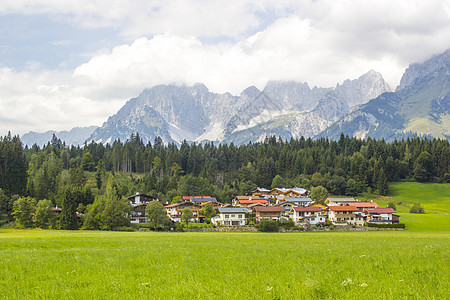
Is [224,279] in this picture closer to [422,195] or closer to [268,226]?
[268,226]

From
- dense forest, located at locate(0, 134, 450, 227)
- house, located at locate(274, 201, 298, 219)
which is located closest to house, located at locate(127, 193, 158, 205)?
dense forest, located at locate(0, 134, 450, 227)

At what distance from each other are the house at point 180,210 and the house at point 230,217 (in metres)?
6.44

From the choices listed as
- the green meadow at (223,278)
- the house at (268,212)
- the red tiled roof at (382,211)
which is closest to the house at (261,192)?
the house at (268,212)

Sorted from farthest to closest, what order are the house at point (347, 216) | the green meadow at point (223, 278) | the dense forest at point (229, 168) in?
the dense forest at point (229, 168), the house at point (347, 216), the green meadow at point (223, 278)

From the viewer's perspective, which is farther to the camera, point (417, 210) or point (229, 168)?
point (229, 168)

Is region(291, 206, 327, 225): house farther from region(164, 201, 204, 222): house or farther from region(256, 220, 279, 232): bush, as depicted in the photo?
region(164, 201, 204, 222): house

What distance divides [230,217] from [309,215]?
26.0m

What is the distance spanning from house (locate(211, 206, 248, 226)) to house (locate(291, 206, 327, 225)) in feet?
56.1

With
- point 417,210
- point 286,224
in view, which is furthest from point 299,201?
point 417,210

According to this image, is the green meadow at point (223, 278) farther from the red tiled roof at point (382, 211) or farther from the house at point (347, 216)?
the house at point (347, 216)

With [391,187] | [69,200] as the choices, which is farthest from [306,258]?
[391,187]

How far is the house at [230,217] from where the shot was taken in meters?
103

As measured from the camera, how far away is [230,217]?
342ft

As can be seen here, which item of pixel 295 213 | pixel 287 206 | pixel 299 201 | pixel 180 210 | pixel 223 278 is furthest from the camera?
pixel 299 201
